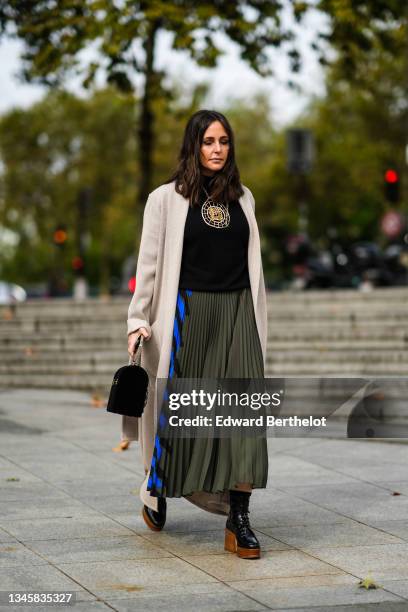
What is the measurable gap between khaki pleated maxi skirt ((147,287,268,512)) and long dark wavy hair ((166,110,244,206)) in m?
0.46

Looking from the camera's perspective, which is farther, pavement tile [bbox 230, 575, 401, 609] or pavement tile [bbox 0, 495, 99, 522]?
pavement tile [bbox 0, 495, 99, 522]

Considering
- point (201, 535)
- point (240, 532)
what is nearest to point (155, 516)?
point (201, 535)

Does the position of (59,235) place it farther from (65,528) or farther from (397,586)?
(397,586)

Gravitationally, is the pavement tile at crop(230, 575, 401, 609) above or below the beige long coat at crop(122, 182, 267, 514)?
below

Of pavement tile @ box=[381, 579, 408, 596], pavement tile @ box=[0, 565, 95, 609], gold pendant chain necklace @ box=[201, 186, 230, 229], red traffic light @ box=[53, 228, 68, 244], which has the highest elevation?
red traffic light @ box=[53, 228, 68, 244]

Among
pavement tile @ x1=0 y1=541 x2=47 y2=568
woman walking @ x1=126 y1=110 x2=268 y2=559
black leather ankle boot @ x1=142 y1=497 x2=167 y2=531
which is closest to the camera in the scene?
pavement tile @ x1=0 y1=541 x2=47 y2=568

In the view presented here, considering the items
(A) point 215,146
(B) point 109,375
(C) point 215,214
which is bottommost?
(B) point 109,375

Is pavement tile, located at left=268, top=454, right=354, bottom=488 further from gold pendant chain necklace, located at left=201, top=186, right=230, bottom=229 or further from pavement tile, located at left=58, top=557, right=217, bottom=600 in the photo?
gold pendant chain necklace, located at left=201, top=186, right=230, bottom=229

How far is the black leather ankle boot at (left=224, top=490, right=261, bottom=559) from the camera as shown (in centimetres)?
523

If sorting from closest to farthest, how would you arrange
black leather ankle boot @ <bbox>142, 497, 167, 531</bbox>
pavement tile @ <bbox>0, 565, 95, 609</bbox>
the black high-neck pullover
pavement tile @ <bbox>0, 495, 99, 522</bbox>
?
pavement tile @ <bbox>0, 565, 95, 609</bbox> → the black high-neck pullover → black leather ankle boot @ <bbox>142, 497, 167, 531</bbox> → pavement tile @ <bbox>0, 495, 99, 522</bbox>

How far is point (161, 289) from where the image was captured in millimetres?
5551

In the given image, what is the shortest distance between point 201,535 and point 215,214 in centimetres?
156

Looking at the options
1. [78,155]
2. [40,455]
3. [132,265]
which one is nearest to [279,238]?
[78,155]

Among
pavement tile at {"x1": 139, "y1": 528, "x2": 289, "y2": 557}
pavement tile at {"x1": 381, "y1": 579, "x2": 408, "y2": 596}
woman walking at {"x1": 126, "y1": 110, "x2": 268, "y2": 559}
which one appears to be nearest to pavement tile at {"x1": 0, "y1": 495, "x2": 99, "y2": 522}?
pavement tile at {"x1": 139, "y1": 528, "x2": 289, "y2": 557}
